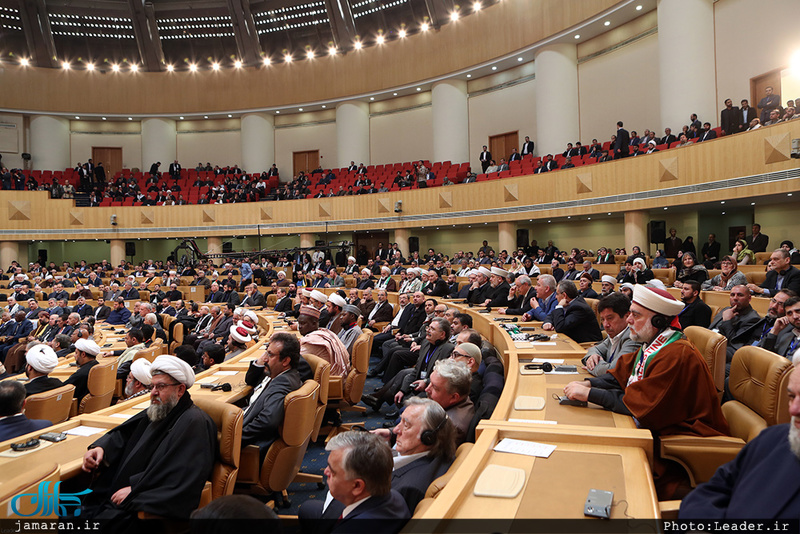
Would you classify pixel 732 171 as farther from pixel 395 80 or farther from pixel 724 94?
pixel 395 80

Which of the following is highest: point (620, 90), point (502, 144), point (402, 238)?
point (620, 90)

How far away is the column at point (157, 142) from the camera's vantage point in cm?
2505

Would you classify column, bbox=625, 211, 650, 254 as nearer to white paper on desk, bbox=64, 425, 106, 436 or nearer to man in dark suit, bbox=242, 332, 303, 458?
man in dark suit, bbox=242, 332, 303, 458

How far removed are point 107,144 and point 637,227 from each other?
25.2 m

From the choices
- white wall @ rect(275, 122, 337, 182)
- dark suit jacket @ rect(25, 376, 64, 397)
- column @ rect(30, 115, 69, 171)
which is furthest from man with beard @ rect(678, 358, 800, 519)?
column @ rect(30, 115, 69, 171)

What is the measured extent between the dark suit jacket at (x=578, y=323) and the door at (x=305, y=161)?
847 inches

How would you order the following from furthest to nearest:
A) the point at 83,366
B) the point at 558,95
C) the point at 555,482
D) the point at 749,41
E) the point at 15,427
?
the point at 558,95
the point at 749,41
the point at 83,366
the point at 15,427
the point at 555,482

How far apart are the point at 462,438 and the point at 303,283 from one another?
12149mm

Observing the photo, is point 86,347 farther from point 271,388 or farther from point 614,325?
point 614,325

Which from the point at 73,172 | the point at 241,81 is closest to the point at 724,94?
the point at 241,81

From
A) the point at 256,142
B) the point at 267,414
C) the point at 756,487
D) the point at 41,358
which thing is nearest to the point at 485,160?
the point at 256,142

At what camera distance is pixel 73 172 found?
24.0 metres

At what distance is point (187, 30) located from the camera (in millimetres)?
23594

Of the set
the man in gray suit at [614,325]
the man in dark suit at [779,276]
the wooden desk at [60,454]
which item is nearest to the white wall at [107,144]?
the wooden desk at [60,454]
